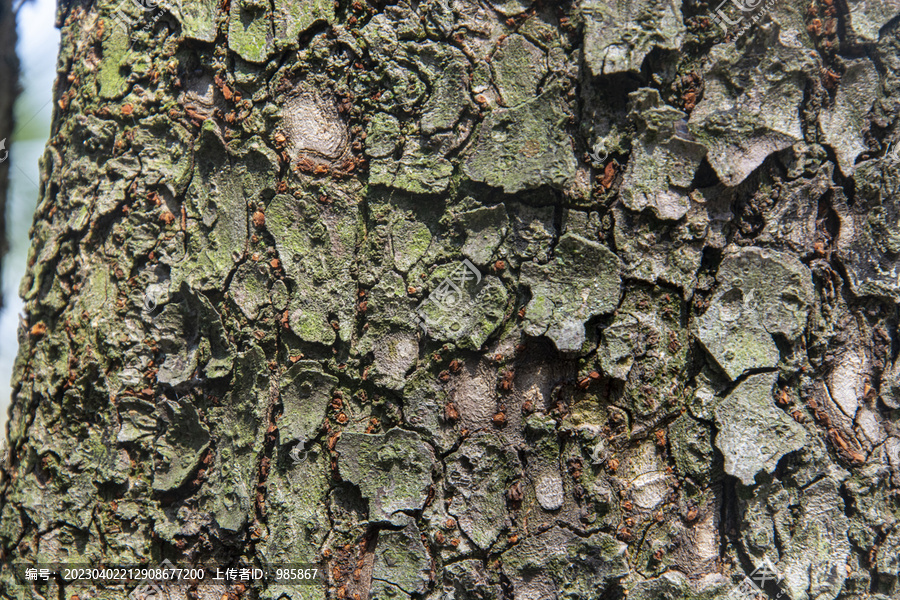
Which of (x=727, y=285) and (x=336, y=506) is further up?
(x=727, y=285)

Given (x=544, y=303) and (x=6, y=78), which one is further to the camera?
(x=6, y=78)

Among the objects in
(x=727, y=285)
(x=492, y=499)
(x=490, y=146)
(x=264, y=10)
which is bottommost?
(x=492, y=499)

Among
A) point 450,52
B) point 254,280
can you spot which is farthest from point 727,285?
point 254,280

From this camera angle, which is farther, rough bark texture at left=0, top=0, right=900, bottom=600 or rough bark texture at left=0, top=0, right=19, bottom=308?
rough bark texture at left=0, top=0, right=19, bottom=308

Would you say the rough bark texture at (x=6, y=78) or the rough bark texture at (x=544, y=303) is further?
the rough bark texture at (x=6, y=78)

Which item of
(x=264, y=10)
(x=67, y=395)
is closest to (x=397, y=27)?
(x=264, y=10)

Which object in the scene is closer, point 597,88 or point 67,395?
point 597,88

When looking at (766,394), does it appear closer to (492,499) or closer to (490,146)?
(492,499)
